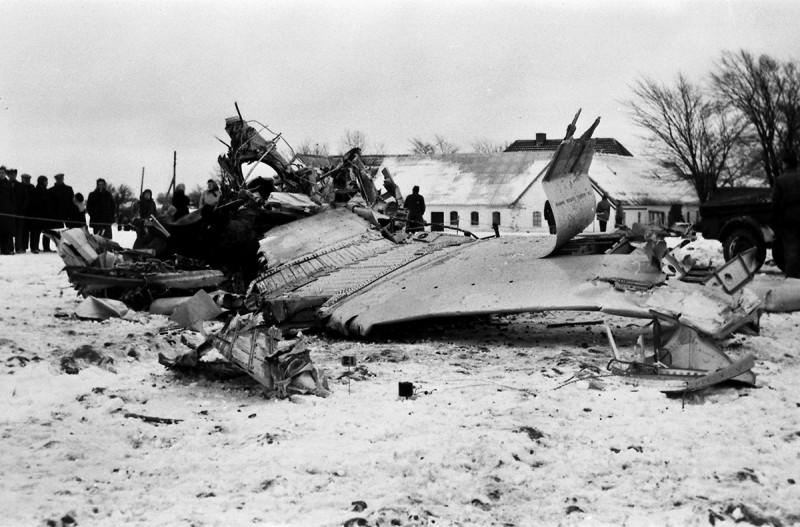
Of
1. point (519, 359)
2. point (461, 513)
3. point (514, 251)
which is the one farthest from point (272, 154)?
point (461, 513)

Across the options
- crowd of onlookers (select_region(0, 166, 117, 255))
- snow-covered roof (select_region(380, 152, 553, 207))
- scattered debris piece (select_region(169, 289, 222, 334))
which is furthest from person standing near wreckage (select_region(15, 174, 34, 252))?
snow-covered roof (select_region(380, 152, 553, 207))

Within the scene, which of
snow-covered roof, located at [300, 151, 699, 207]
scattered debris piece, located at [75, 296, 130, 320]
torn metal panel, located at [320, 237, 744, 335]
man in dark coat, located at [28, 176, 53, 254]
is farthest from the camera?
snow-covered roof, located at [300, 151, 699, 207]

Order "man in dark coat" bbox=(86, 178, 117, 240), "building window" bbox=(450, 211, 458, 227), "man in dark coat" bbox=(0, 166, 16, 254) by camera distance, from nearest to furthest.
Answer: "man in dark coat" bbox=(0, 166, 16, 254) → "man in dark coat" bbox=(86, 178, 117, 240) → "building window" bbox=(450, 211, 458, 227)

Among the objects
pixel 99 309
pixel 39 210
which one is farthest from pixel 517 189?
pixel 99 309

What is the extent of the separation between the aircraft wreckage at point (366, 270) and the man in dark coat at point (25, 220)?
5172mm

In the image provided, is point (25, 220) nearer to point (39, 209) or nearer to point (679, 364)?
point (39, 209)

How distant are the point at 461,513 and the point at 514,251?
4.26m

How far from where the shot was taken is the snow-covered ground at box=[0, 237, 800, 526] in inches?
127

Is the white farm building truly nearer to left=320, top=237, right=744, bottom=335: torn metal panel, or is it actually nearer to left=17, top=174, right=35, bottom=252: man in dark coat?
left=17, top=174, right=35, bottom=252: man in dark coat

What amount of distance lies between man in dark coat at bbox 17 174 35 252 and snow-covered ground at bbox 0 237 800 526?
10097 mm

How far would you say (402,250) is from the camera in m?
8.32

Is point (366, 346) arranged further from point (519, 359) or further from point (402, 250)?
point (402, 250)

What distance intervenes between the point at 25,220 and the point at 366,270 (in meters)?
9.84

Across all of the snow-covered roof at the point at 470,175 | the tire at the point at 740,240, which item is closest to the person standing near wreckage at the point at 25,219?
the tire at the point at 740,240
